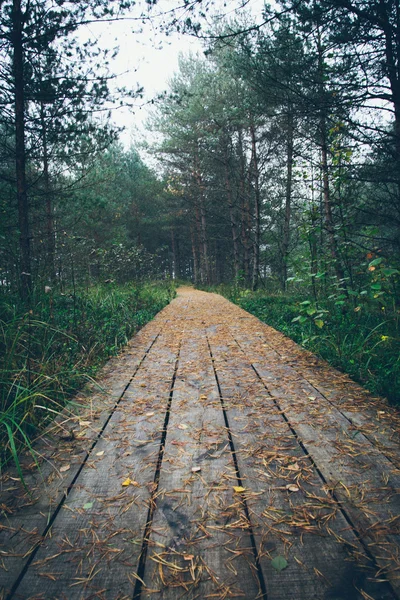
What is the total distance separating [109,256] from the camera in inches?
391

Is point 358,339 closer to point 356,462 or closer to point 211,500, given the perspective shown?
point 356,462

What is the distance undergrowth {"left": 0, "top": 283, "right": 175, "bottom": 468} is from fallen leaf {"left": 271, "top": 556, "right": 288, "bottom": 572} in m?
1.13

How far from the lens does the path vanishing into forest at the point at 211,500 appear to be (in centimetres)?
104

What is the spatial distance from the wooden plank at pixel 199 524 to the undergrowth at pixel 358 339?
151 cm

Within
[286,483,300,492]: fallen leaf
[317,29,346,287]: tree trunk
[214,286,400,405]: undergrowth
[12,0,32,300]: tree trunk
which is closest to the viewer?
[286,483,300,492]: fallen leaf

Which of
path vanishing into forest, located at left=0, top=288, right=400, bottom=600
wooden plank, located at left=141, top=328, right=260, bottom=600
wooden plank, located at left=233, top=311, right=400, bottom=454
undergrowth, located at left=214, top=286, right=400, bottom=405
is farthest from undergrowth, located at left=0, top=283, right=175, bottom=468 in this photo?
undergrowth, located at left=214, top=286, right=400, bottom=405

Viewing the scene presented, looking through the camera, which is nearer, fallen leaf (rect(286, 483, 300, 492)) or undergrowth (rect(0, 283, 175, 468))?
fallen leaf (rect(286, 483, 300, 492))

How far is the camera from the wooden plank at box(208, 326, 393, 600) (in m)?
1.01

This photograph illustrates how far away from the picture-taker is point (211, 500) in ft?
4.59

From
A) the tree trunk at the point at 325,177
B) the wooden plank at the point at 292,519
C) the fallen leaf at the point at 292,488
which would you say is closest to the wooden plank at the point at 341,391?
the wooden plank at the point at 292,519

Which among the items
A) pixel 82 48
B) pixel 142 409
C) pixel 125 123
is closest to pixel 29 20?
pixel 82 48

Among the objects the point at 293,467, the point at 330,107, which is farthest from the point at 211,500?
the point at 330,107

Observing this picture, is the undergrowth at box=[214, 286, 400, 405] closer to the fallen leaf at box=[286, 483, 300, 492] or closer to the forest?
the forest

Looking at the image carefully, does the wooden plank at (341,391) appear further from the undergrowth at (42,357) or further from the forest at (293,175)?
the undergrowth at (42,357)
